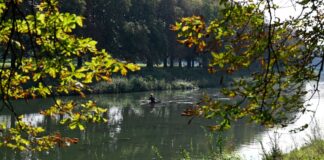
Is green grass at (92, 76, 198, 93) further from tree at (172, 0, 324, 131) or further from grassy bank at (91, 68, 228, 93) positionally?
tree at (172, 0, 324, 131)

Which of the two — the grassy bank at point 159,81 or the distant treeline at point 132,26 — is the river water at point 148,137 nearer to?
the grassy bank at point 159,81

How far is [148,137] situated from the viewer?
20.0 metres

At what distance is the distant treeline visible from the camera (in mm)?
51200

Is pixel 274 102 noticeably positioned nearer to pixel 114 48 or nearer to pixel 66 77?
pixel 66 77

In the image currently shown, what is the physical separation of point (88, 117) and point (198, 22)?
70.7 inches

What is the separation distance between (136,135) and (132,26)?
34.3m

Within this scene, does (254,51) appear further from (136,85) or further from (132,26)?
(132,26)

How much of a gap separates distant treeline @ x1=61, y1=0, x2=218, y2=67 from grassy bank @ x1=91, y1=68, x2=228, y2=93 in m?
2.61

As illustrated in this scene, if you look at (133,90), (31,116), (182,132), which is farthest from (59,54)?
(133,90)

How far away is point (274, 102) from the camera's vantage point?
4.46 metres

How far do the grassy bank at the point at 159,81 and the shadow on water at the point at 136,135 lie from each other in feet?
37.2

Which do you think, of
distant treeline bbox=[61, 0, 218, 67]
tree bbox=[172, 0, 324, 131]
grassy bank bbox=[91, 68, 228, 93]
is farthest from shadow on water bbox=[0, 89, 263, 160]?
distant treeline bbox=[61, 0, 218, 67]

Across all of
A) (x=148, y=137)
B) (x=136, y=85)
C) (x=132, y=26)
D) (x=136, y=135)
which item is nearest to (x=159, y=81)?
(x=136, y=85)

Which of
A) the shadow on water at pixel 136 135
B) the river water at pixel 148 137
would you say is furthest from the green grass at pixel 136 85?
the river water at pixel 148 137
